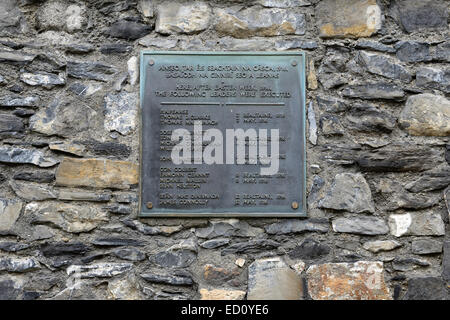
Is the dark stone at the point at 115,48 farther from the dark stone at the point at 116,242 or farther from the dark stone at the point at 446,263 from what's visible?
the dark stone at the point at 446,263

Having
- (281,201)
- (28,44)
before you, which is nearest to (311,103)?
(281,201)

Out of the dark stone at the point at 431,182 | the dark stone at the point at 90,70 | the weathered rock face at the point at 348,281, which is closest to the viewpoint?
the weathered rock face at the point at 348,281

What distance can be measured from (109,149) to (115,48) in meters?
0.61

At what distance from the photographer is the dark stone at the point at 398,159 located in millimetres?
2930

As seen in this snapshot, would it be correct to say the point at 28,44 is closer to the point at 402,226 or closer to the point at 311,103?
the point at 311,103

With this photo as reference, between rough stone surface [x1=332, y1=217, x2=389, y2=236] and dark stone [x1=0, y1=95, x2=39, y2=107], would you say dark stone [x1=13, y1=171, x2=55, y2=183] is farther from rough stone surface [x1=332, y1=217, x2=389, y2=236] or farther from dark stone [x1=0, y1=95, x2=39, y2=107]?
rough stone surface [x1=332, y1=217, x2=389, y2=236]

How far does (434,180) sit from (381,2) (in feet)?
3.69

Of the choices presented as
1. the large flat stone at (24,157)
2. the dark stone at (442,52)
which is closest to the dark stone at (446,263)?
the dark stone at (442,52)

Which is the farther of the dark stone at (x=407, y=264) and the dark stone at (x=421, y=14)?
the dark stone at (x=421, y=14)

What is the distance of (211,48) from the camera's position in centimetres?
306

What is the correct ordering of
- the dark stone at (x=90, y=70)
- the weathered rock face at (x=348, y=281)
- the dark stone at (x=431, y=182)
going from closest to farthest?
the weathered rock face at (x=348, y=281), the dark stone at (x=431, y=182), the dark stone at (x=90, y=70)

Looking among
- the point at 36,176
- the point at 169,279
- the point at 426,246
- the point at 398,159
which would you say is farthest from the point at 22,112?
the point at 426,246

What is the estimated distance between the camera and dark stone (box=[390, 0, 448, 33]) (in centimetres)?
308

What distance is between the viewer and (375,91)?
301cm
